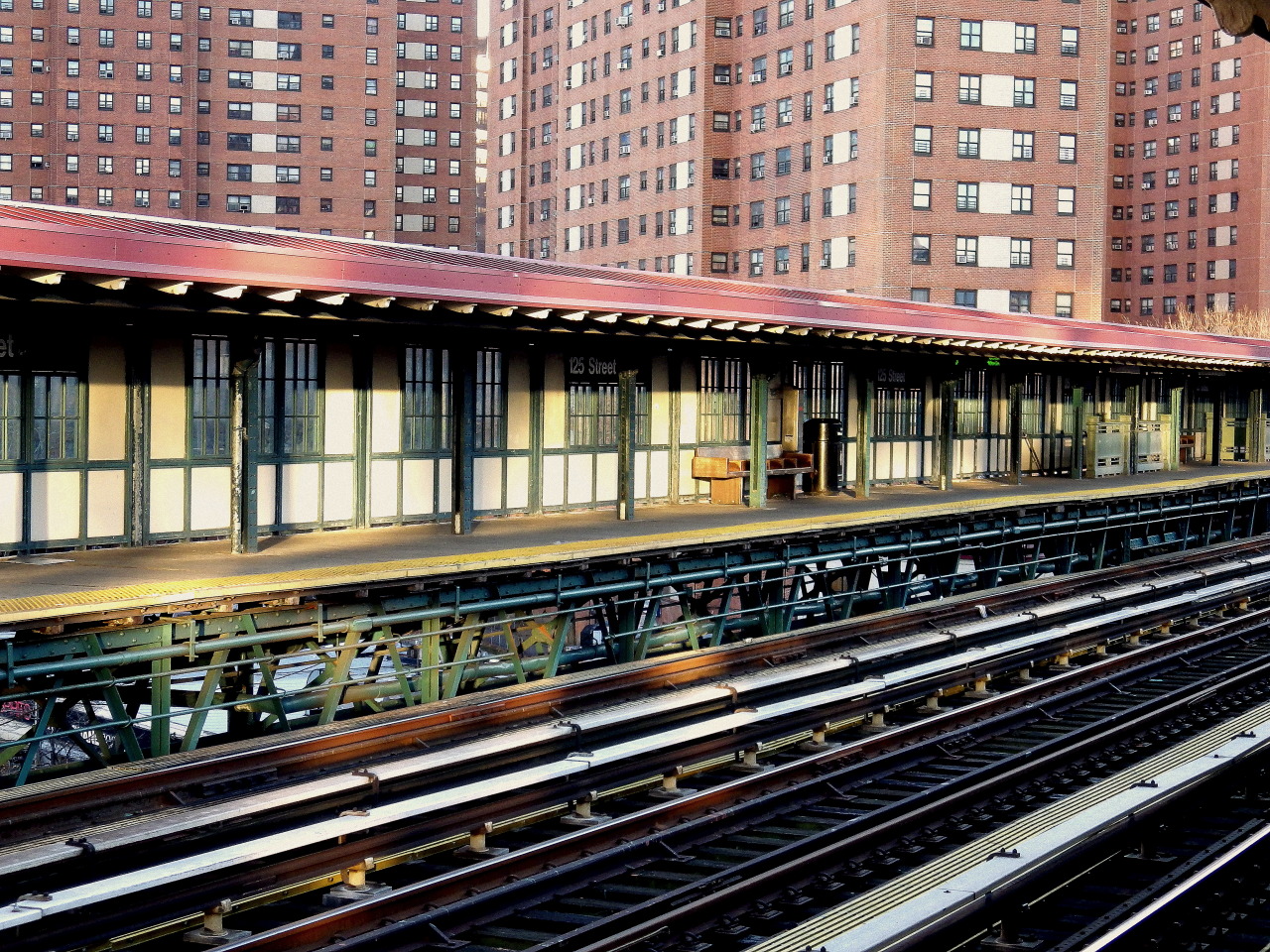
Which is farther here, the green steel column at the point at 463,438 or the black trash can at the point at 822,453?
the black trash can at the point at 822,453

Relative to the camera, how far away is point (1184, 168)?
114875 millimetres

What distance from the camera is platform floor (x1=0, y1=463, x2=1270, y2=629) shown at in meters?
13.1

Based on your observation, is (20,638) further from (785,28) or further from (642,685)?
(785,28)

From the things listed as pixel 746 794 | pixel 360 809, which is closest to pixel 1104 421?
pixel 746 794

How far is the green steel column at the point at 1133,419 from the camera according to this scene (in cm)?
3712

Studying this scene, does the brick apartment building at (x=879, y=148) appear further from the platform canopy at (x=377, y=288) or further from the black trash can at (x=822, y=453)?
the platform canopy at (x=377, y=288)

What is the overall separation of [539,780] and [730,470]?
12.7 meters

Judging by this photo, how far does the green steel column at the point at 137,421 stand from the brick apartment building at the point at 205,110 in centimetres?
9264

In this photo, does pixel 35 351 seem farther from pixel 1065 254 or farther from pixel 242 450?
pixel 1065 254

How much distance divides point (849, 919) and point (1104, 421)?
29028 mm

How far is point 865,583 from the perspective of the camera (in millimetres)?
23500

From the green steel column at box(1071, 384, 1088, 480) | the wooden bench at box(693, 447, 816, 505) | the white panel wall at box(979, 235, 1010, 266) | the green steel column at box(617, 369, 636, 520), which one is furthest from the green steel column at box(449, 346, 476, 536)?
the white panel wall at box(979, 235, 1010, 266)

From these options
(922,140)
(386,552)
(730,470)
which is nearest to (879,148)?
(922,140)

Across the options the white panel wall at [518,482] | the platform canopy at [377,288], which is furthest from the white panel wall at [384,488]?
the platform canopy at [377,288]
